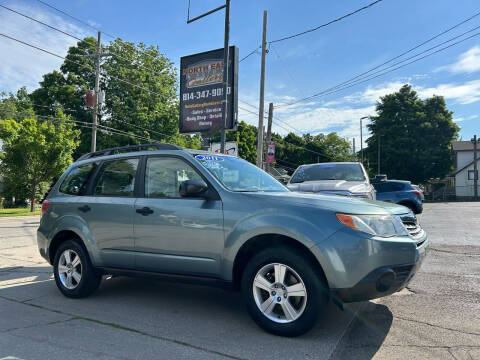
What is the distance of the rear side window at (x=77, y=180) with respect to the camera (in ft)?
16.6

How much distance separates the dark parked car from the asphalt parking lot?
9.79 meters

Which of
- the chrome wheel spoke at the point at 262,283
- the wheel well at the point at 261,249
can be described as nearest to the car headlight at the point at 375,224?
the wheel well at the point at 261,249

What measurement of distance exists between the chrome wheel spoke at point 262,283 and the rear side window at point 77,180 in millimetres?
2718

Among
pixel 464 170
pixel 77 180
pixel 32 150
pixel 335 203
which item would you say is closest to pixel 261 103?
pixel 32 150

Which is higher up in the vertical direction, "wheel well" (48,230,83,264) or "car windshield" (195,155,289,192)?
"car windshield" (195,155,289,192)

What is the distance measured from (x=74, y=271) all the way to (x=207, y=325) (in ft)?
6.72

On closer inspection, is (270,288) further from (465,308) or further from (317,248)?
(465,308)

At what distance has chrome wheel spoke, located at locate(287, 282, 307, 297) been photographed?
3342 millimetres

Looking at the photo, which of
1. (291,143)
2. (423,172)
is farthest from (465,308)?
(291,143)

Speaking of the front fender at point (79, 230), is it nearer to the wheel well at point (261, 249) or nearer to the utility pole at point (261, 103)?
the wheel well at point (261, 249)

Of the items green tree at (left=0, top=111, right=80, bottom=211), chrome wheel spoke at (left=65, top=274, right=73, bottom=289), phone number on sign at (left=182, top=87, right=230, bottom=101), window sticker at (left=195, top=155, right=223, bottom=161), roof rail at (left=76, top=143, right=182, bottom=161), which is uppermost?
phone number on sign at (left=182, top=87, right=230, bottom=101)

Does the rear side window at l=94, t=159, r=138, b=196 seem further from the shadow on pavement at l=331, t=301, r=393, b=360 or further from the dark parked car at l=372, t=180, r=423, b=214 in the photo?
the dark parked car at l=372, t=180, r=423, b=214

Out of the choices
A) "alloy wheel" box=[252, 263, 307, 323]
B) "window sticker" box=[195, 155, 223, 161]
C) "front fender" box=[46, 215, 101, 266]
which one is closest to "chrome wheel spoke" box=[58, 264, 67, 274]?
"front fender" box=[46, 215, 101, 266]

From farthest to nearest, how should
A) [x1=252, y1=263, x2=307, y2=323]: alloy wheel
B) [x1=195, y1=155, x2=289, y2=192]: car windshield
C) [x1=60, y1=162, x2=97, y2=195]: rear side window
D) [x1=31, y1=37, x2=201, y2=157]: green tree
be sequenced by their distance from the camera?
[x1=31, y1=37, x2=201, y2=157]: green tree < [x1=60, y1=162, x2=97, y2=195]: rear side window < [x1=195, y1=155, x2=289, y2=192]: car windshield < [x1=252, y1=263, x2=307, y2=323]: alloy wheel
